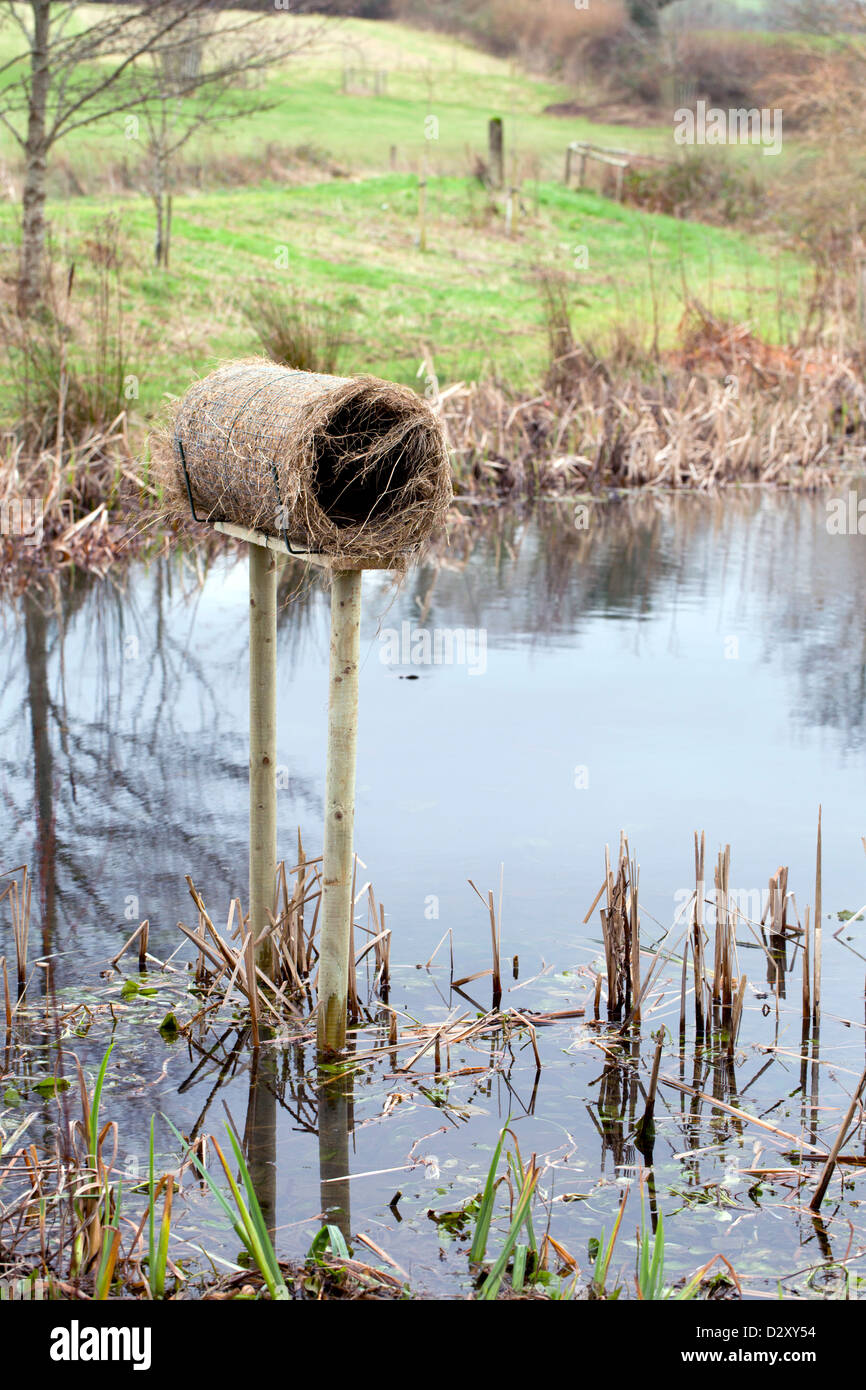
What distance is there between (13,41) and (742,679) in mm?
40836

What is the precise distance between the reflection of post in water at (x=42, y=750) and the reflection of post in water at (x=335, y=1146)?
1.28 meters

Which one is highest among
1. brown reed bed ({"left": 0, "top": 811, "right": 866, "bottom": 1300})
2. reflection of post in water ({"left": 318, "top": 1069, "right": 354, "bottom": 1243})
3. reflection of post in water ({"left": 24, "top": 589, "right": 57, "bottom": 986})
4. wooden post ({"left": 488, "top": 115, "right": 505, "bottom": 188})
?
wooden post ({"left": 488, "top": 115, "right": 505, "bottom": 188})

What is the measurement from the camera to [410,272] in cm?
2447

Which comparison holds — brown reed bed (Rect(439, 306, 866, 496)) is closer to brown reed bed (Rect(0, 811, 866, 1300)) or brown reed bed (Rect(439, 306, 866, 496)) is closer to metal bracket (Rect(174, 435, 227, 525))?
metal bracket (Rect(174, 435, 227, 525))

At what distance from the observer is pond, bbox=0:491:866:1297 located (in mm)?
3838

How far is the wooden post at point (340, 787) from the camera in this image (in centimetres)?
426

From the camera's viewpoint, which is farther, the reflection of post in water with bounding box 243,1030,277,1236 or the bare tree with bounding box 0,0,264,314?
the bare tree with bounding box 0,0,264,314

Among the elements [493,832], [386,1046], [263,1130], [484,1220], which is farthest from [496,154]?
[484,1220]

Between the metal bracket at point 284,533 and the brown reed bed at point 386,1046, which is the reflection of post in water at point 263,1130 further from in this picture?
the metal bracket at point 284,533

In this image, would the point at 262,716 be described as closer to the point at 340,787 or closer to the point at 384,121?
the point at 340,787

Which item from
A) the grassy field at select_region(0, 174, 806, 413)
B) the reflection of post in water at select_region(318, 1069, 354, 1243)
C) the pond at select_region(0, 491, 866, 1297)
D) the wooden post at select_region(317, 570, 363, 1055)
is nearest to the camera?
the reflection of post in water at select_region(318, 1069, 354, 1243)

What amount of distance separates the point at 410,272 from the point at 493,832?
64.0 feet

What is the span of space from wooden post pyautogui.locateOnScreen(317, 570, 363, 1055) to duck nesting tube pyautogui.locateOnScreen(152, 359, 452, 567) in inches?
7.4

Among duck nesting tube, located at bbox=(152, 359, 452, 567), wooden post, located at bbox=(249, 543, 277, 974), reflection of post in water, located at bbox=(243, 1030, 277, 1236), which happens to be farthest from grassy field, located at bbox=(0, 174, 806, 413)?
reflection of post in water, located at bbox=(243, 1030, 277, 1236)
